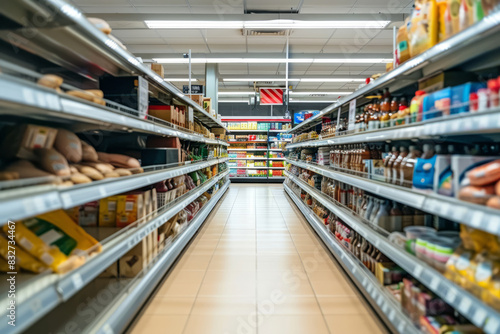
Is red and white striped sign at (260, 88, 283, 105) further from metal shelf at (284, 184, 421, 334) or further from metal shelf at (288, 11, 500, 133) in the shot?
metal shelf at (288, 11, 500, 133)

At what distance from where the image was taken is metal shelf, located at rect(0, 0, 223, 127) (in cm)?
148

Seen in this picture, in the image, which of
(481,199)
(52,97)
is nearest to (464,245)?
(481,199)

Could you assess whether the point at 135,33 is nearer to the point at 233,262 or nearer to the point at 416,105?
the point at 233,262

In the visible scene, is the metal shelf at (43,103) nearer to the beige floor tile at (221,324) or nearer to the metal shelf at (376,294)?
the beige floor tile at (221,324)

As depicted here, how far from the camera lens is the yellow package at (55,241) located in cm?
Result: 135

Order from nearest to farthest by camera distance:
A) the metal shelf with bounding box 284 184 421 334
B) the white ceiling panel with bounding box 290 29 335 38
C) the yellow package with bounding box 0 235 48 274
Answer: the yellow package with bounding box 0 235 48 274
the metal shelf with bounding box 284 184 421 334
the white ceiling panel with bounding box 290 29 335 38

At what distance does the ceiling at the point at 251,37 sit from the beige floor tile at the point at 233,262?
13.6 feet

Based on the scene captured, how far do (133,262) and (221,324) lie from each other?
74 cm

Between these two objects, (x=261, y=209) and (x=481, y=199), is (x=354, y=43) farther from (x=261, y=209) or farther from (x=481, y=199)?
(x=481, y=199)

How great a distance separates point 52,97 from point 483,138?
222 centimetres

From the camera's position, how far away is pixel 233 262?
3174 millimetres

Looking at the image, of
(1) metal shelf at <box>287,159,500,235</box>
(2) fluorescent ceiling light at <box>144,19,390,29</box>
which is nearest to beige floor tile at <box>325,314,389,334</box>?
(1) metal shelf at <box>287,159,500,235</box>

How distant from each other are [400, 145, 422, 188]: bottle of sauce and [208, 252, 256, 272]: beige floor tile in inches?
65.0

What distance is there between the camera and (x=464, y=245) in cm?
144
